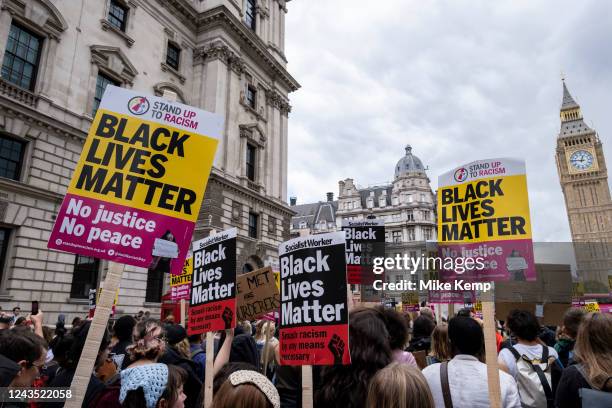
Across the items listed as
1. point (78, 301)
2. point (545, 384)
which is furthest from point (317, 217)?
point (545, 384)

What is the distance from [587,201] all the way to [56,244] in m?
122

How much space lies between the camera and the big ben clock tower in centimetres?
9288

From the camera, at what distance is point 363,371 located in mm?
2855

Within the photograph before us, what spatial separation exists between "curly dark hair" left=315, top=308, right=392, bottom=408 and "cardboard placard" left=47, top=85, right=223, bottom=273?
73.3 inches

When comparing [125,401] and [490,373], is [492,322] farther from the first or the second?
[125,401]

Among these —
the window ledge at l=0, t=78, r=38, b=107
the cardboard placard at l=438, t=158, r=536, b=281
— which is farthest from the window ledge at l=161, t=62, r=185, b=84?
the cardboard placard at l=438, t=158, r=536, b=281

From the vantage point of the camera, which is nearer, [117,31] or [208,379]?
[208,379]

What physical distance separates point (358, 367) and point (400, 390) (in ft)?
3.10

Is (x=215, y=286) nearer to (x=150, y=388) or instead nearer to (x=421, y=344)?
(x=150, y=388)

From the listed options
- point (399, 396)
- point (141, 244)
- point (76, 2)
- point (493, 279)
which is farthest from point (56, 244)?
point (76, 2)

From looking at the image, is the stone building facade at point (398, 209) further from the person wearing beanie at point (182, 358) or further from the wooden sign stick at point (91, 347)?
the wooden sign stick at point (91, 347)

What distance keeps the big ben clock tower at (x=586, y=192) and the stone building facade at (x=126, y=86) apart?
90878 millimetres

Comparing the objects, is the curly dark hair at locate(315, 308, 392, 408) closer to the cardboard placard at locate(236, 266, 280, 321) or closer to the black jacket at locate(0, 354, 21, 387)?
the black jacket at locate(0, 354, 21, 387)

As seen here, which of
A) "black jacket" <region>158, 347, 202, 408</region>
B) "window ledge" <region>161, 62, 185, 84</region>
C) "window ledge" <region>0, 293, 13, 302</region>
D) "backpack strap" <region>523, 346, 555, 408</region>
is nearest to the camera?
"backpack strap" <region>523, 346, 555, 408</region>
